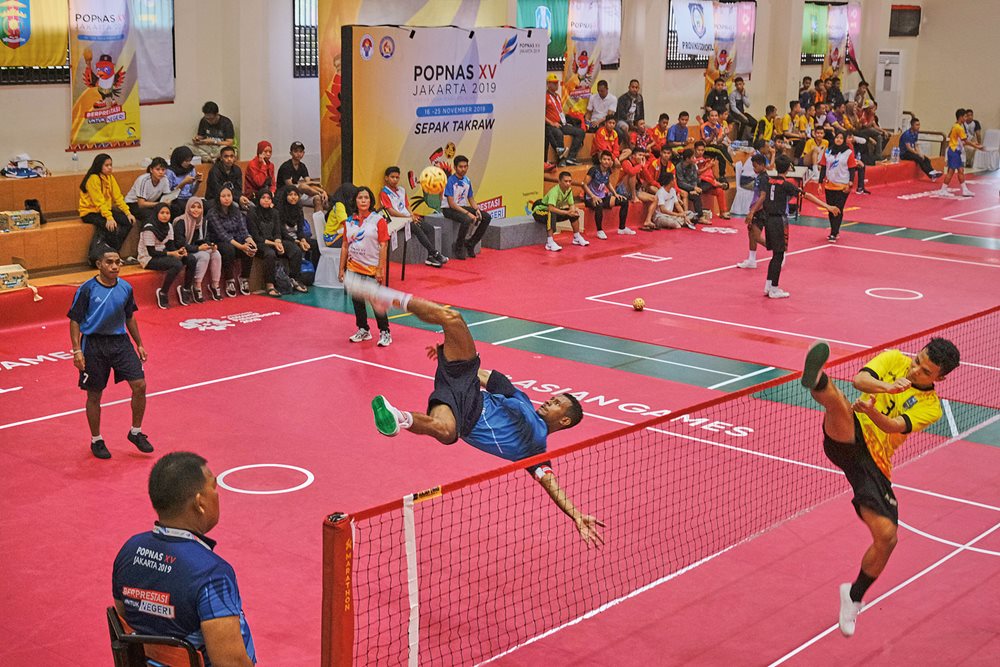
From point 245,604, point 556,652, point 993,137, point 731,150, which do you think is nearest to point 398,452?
point 245,604

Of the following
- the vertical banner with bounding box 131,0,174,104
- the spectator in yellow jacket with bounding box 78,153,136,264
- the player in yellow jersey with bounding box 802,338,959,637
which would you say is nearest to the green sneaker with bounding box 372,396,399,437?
the player in yellow jersey with bounding box 802,338,959,637

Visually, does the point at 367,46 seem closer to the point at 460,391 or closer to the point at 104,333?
the point at 104,333

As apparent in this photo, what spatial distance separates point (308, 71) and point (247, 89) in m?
1.75

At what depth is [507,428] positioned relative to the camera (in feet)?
28.8

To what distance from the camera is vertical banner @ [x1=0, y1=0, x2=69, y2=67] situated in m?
19.4

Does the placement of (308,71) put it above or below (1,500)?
above

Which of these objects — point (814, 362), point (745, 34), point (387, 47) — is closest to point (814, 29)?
point (745, 34)

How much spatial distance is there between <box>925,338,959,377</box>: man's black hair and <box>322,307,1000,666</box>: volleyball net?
1.17 m

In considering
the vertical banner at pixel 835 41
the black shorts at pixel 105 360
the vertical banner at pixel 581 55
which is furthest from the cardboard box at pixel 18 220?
the vertical banner at pixel 835 41

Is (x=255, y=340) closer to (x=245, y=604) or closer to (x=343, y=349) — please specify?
(x=343, y=349)

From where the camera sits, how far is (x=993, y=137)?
39.9 metres

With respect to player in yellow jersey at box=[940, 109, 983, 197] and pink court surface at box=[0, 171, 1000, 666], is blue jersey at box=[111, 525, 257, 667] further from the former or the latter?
player in yellow jersey at box=[940, 109, 983, 197]

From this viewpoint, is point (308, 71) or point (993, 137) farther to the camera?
point (993, 137)

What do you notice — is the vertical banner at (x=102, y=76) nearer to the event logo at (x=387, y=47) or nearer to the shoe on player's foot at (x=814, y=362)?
the event logo at (x=387, y=47)
